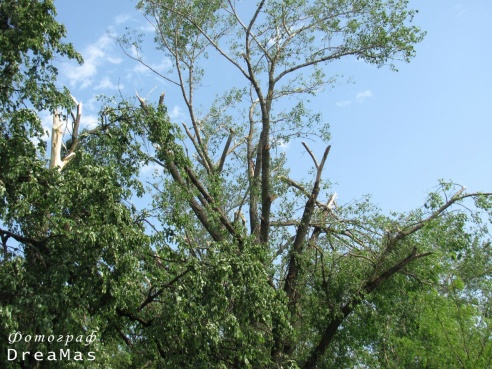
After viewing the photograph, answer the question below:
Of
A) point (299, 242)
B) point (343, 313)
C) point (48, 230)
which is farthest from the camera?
point (299, 242)

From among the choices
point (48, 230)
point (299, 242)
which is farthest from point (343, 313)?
point (48, 230)

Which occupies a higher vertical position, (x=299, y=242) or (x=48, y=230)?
(x=299, y=242)

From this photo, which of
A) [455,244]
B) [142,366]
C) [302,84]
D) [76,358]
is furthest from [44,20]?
[455,244]

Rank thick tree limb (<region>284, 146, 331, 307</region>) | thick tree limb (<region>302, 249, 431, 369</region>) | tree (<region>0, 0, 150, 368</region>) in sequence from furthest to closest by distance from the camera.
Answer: thick tree limb (<region>284, 146, 331, 307</region>) → thick tree limb (<region>302, 249, 431, 369</region>) → tree (<region>0, 0, 150, 368</region>)

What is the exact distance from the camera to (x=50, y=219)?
7.60 metres

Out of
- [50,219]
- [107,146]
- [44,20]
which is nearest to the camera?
[50,219]

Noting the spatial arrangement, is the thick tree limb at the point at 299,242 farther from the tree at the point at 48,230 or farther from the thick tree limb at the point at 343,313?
the tree at the point at 48,230

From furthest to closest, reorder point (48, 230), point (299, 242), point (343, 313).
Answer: point (299, 242), point (343, 313), point (48, 230)

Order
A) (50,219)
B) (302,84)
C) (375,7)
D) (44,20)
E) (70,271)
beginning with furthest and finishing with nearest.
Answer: (302,84) < (375,7) < (44,20) < (50,219) < (70,271)

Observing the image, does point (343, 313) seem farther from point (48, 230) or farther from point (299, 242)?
point (48, 230)

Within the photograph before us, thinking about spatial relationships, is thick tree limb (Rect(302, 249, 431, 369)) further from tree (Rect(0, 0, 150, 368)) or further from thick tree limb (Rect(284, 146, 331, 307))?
tree (Rect(0, 0, 150, 368))

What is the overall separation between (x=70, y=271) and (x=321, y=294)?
6136 millimetres

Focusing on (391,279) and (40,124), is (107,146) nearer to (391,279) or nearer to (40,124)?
(40,124)

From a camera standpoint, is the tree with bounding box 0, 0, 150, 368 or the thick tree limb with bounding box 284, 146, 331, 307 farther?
the thick tree limb with bounding box 284, 146, 331, 307
